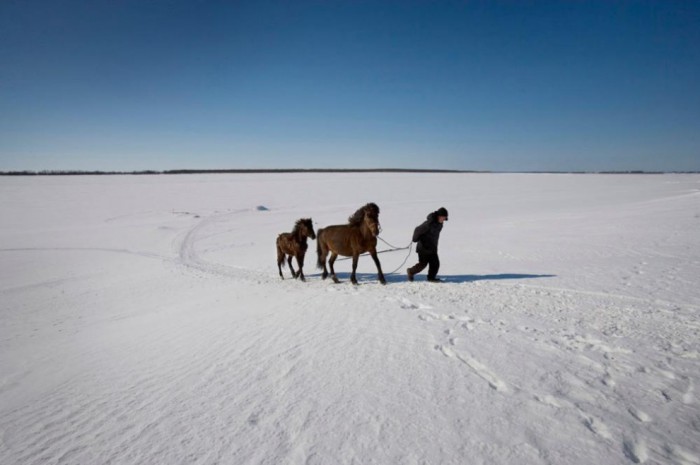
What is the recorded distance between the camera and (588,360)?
11.7 ft

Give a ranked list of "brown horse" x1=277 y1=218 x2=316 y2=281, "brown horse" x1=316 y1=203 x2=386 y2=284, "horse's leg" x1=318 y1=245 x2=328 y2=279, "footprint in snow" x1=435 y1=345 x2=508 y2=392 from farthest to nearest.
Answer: "brown horse" x1=277 y1=218 x2=316 y2=281 < "horse's leg" x1=318 y1=245 x2=328 y2=279 < "brown horse" x1=316 y1=203 x2=386 y2=284 < "footprint in snow" x1=435 y1=345 x2=508 y2=392

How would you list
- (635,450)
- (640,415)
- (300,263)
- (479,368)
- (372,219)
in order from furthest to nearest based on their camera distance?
(300,263), (372,219), (479,368), (640,415), (635,450)

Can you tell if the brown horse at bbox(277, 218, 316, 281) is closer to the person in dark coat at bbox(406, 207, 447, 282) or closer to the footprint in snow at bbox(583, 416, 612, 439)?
the person in dark coat at bbox(406, 207, 447, 282)

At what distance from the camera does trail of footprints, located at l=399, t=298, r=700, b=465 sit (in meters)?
2.31

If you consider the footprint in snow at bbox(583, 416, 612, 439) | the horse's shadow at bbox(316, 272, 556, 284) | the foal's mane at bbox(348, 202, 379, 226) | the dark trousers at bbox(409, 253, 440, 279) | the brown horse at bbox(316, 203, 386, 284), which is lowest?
the horse's shadow at bbox(316, 272, 556, 284)

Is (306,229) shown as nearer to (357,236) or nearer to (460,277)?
(357,236)

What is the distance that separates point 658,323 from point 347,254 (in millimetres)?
5789

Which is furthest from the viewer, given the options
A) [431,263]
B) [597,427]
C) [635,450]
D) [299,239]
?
[299,239]

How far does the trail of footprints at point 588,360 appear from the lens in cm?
231

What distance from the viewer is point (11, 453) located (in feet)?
8.38

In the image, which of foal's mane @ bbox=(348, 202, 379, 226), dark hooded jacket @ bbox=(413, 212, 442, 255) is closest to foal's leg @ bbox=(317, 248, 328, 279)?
foal's mane @ bbox=(348, 202, 379, 226)

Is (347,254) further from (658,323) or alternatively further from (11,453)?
(11,453)

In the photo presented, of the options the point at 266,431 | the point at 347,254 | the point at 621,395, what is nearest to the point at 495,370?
the point at 621,395

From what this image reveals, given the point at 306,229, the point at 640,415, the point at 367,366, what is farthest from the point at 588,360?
the point at 306,229
